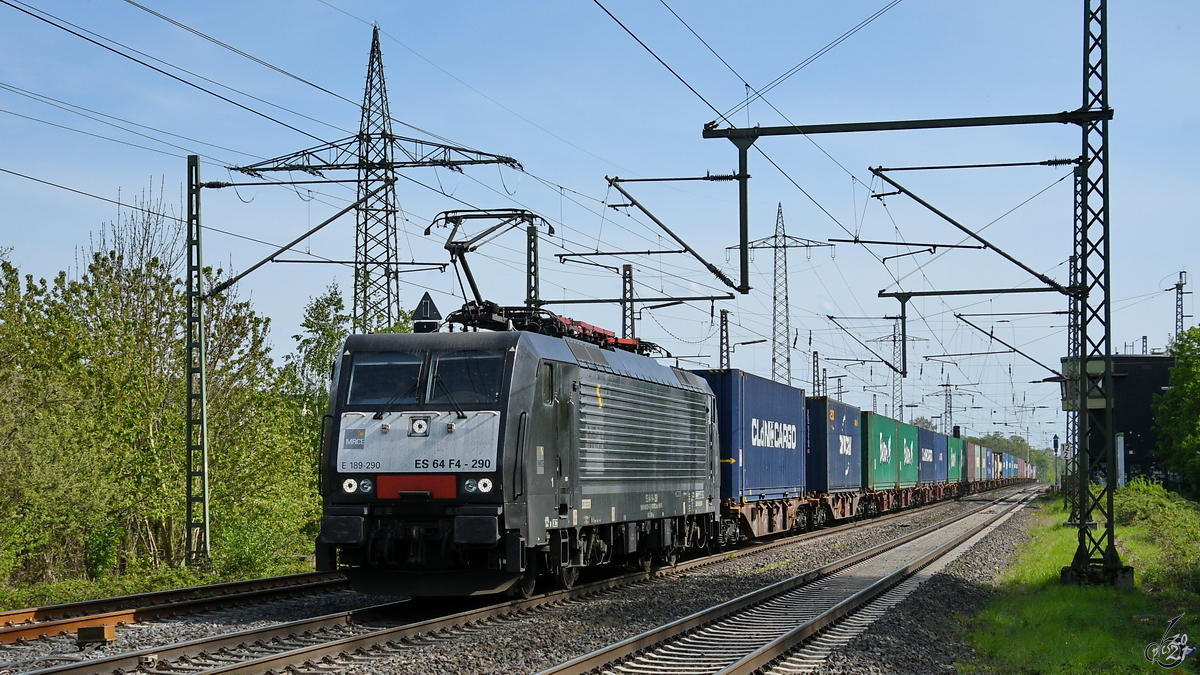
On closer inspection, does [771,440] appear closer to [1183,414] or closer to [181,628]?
[181,628]

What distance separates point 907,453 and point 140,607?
3677 centimetres

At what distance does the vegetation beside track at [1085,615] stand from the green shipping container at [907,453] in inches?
736

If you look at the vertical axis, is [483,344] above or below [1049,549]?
above

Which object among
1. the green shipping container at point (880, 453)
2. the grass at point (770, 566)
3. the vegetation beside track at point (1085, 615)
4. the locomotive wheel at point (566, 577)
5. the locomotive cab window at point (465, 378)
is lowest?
the grass at point (770, 566)

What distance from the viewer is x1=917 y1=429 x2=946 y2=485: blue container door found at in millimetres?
49469

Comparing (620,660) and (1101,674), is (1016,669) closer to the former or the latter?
(1101,674)

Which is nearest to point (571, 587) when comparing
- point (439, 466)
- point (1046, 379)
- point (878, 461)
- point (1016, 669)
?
point (439, 466)

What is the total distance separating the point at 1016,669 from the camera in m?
10.9

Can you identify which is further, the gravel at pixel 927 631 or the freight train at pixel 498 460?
the freight train at pixel 498 460

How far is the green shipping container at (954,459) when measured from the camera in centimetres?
5916

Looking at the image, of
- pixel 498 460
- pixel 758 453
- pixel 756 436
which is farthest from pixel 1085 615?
pixel 758 453

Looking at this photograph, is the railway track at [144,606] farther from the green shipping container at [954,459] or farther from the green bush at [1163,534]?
the green shipping container at [954,459]

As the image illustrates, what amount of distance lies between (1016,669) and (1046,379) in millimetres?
34490

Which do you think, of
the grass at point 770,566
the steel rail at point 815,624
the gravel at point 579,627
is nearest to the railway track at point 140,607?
the gravel at point 579,627
